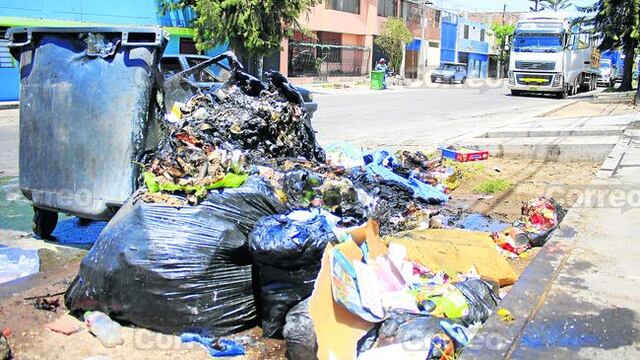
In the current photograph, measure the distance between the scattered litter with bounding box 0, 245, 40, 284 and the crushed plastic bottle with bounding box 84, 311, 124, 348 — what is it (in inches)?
45.3

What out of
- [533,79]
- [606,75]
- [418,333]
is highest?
[606,75]

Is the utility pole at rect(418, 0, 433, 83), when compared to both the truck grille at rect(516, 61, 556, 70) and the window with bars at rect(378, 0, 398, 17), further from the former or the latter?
the truck grille at rect(516, 61, 556, 70)

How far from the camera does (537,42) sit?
88.2 feet

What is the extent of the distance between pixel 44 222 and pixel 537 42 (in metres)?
25.9

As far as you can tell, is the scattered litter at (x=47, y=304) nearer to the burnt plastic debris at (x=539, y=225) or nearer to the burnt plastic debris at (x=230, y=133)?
the burnt plastic debris at (x=230, y=133)

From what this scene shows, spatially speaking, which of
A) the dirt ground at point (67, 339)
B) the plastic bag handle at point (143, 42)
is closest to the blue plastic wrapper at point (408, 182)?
the dirt ground at point (67, 339)

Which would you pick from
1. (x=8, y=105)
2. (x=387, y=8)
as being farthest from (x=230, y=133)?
(x=387, y=8)

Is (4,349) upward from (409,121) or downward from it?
downward

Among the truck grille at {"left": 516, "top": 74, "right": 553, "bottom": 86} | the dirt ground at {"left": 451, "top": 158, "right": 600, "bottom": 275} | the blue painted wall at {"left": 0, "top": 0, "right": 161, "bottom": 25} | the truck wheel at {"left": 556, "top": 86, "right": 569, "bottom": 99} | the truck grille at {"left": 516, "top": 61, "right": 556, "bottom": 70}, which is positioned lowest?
the dirt ground at {"left": 451, "top": 158, "right": 600, "bottom": 275}

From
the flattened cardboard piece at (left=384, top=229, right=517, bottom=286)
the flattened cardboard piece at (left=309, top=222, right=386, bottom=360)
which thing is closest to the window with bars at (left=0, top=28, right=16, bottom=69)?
the flattened cardboard piece at (left=384, top=229, right=517, bottom=286)

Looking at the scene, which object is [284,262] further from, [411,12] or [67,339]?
[411,12]

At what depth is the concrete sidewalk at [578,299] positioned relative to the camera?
8.84ft

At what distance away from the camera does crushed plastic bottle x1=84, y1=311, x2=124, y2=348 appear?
327 cm

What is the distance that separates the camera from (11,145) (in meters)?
9.70
